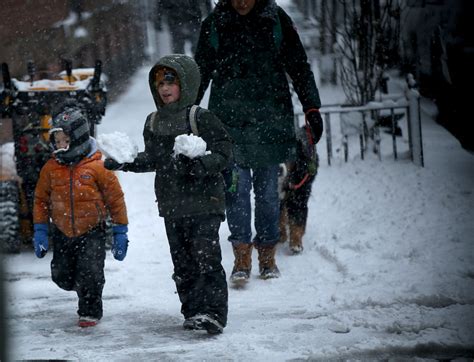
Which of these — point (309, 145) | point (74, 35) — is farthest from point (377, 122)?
point (74, 35)

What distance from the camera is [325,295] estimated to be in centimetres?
554

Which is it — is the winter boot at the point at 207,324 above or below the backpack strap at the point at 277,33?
below

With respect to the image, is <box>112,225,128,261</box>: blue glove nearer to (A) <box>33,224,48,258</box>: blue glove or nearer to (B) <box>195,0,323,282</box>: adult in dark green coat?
(A) <box>33,224,48,258</box>: blue glove

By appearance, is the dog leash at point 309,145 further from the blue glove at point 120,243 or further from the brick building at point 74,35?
the brick building at point 74,35

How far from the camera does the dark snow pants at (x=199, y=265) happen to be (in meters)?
4.84

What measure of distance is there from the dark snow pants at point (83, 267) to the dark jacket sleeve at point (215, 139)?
93 centimetres

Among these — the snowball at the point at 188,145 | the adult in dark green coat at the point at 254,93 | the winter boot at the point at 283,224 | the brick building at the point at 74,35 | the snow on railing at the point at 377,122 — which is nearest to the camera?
the snowball at the point at 188,145

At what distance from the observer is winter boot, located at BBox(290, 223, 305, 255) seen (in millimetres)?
7234

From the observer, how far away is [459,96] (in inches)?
472

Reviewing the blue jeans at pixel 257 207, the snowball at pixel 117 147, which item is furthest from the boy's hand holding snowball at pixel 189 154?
the blue jeans at pixel 257 207

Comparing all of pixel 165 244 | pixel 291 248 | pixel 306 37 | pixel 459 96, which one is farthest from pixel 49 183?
pixel 306 37

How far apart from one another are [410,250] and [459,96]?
6.11 meters

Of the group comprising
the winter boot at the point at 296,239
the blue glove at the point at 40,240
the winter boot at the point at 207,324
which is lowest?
the winter boot at the point at 296,239

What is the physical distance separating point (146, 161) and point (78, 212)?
0.58 m
